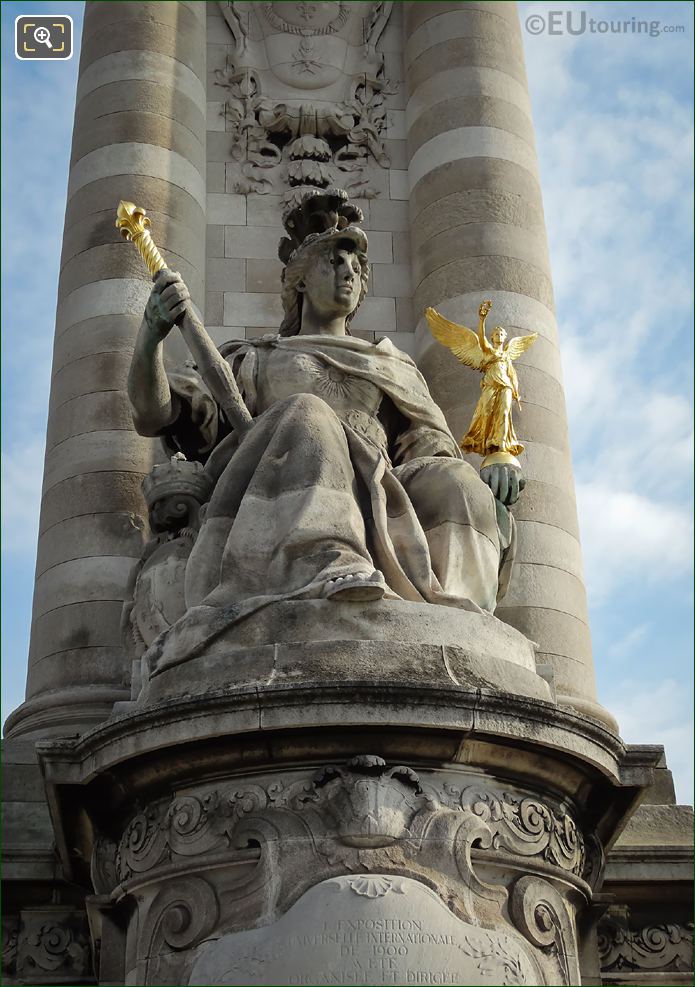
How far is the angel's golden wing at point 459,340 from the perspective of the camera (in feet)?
33.6

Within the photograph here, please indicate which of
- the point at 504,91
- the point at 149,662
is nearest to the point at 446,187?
the point at 504,91

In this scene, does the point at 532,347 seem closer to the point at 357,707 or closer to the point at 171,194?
the point at 171,194

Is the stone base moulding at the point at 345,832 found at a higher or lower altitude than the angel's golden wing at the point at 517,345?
lower

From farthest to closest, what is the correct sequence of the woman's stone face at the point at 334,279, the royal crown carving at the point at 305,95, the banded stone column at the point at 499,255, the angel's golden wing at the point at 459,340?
the royal crown carving at the point at 305,95, the banded stone column at the point at 499,255, the angel's golden wing at the point at 459,340, the woman's stone face at the point at 334,279

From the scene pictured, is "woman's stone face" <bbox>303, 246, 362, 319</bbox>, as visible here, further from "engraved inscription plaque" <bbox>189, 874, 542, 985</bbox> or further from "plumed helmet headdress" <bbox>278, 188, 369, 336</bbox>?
"engraved inscription plaque" <bbox>189, 874, 542, 985</bbox>

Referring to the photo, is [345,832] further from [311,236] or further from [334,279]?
[311,236]

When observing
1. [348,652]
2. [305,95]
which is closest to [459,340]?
[348,652]

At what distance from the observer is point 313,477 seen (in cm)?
735

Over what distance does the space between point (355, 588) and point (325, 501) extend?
73 cm

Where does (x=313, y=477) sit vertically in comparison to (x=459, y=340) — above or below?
below

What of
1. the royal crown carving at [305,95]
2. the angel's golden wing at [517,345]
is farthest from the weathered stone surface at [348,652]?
the royal crown carving at [305,95]

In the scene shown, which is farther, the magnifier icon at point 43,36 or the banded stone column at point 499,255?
the magnifier icon at point 43,36

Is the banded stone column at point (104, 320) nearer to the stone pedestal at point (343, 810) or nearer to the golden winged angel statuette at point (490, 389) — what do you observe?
the golden winged angel statuette at point (490, 389)

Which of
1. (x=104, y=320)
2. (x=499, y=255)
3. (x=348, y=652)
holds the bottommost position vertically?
(x=348, y=652)
